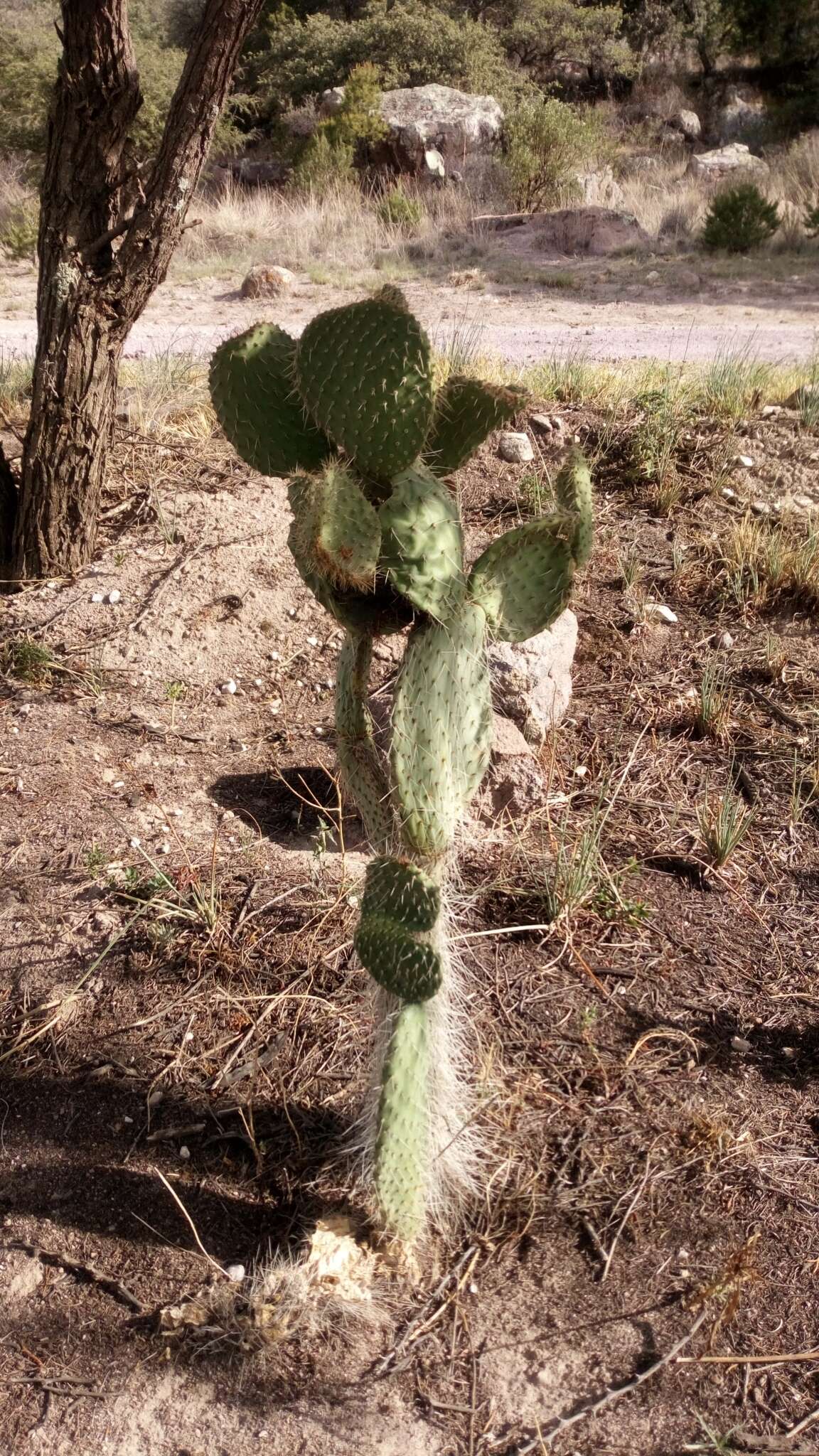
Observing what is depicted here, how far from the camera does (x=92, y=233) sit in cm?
348

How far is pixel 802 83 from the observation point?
19516 millimetres

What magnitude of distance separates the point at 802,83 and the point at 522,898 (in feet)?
71.4

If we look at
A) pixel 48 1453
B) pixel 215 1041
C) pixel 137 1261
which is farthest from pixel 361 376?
pixel 48 1453

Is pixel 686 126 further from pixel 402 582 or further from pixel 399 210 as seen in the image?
pixel 402 582

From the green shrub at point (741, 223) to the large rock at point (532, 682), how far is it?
34.2 feet

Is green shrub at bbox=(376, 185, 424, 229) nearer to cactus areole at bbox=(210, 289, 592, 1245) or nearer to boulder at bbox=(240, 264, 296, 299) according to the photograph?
boulder at bbox=(240, 264, 296, 299)

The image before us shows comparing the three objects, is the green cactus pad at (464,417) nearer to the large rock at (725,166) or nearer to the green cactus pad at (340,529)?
the green cactus pad at (340,529)

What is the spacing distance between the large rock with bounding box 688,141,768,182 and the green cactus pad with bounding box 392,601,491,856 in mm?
14727

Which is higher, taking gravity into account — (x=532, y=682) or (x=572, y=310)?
(x=572, y=310)

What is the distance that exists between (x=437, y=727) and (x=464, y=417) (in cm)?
55

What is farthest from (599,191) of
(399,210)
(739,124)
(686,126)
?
(739,124)

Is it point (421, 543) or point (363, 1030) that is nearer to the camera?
point (421, 543)

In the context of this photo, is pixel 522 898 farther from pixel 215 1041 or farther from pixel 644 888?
pixel 215 1041

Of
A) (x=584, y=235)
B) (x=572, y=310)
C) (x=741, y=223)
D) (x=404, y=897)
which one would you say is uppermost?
(x=741, y=223)
